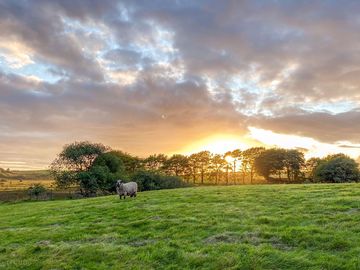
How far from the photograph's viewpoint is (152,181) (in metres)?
76.5

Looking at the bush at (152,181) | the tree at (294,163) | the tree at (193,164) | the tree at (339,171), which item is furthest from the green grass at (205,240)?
the tree at (193,164)

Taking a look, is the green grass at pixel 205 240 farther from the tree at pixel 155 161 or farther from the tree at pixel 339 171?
the tree at pixel 155 161

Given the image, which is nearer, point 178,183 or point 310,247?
point 310,247

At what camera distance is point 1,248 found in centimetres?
1482

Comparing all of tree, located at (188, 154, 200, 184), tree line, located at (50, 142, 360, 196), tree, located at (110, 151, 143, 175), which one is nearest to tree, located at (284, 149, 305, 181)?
tree line, located at (50, 142, 360, 196)

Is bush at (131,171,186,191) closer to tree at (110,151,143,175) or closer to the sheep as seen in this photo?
tree at (110,151,143,175)

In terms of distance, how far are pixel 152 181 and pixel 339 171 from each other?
42.8 meters

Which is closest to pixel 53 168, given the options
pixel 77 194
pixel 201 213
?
pixel 77 194

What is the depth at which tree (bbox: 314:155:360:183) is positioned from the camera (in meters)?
71.8

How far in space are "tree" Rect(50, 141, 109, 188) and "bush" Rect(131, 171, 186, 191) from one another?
38.1 ft

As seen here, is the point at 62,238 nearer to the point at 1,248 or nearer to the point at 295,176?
the point at 1,248

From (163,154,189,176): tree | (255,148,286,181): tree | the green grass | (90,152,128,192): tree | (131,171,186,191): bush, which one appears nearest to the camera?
the green grass

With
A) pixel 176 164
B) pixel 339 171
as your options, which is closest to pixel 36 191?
pixel 176 164

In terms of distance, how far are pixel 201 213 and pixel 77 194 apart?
56.7 meters
